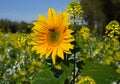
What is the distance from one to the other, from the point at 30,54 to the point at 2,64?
1143 millimetres

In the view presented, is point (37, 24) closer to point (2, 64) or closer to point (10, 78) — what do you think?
point (10, 78)

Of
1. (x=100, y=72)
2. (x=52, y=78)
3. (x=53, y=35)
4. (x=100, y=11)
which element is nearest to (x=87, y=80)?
(x=100, y=72)

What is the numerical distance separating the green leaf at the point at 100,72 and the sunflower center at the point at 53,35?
9.7 inches

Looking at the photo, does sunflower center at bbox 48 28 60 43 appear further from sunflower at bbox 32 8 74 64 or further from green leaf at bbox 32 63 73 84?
green leaf at bbox 32 63 73 84

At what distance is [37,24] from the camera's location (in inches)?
102

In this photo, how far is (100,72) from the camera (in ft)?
8.57

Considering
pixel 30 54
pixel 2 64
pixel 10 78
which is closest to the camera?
pixel 10 78

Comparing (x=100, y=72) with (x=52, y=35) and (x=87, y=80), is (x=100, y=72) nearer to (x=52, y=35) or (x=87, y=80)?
(x=87, y=80)

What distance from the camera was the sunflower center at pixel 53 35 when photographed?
8.38 ft

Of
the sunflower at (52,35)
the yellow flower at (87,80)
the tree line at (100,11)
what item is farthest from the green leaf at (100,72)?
the tree line at (100,11)

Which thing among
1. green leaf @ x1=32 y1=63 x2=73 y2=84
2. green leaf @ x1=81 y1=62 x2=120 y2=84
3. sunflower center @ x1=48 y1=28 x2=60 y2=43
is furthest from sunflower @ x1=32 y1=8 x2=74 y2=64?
green leaf @ x1=81 y1=62 x2=120 y2=84

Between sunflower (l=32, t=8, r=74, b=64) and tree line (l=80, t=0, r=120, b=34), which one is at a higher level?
tree line (l=80, t=0, r=120, b=34)

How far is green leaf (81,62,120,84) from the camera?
2.57 meters

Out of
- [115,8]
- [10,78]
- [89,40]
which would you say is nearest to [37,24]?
[10,78]
